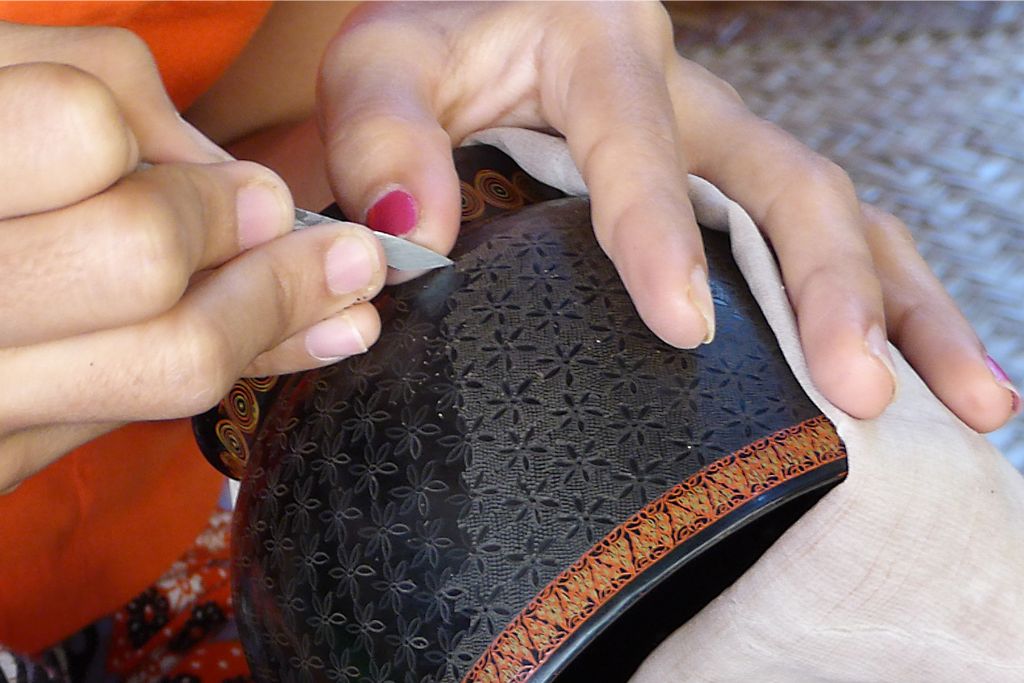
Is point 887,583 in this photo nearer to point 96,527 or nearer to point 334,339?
point 334,339

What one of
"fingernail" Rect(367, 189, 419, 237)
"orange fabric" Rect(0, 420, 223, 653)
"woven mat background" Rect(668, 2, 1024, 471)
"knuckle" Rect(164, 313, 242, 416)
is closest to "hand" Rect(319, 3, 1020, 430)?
"fingernail" Rect(367, 189, 419, 237)

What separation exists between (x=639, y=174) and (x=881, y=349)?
0.13 metres

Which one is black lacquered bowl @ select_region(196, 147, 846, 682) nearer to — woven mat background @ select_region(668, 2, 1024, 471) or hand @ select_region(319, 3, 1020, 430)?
hand @ select_region(319, 3, 1020, 430)

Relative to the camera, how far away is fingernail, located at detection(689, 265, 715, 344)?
430 mm

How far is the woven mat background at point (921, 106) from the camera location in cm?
120

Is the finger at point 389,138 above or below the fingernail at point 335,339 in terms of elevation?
above

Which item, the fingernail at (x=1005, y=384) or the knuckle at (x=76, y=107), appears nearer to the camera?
the knuckle at (x=76, y=107)

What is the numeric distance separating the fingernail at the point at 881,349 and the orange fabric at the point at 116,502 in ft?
1.55

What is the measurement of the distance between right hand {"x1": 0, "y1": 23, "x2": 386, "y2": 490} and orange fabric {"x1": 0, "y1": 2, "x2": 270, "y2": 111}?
0.25 metres

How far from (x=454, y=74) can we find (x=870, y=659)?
364 mm

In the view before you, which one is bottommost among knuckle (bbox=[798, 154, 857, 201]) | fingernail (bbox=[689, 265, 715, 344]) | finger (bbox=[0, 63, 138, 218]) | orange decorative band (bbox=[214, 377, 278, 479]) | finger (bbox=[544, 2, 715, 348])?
orange decorative band (bbox=[214, 377, 278, 479])

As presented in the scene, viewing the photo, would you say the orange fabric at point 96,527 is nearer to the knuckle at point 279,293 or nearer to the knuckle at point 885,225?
the knuckle at point 279,293

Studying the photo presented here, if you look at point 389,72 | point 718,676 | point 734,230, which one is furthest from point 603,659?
point 389,72

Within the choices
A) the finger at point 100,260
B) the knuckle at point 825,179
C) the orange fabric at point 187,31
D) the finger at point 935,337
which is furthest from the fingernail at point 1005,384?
the orange fabric at point 187,31
